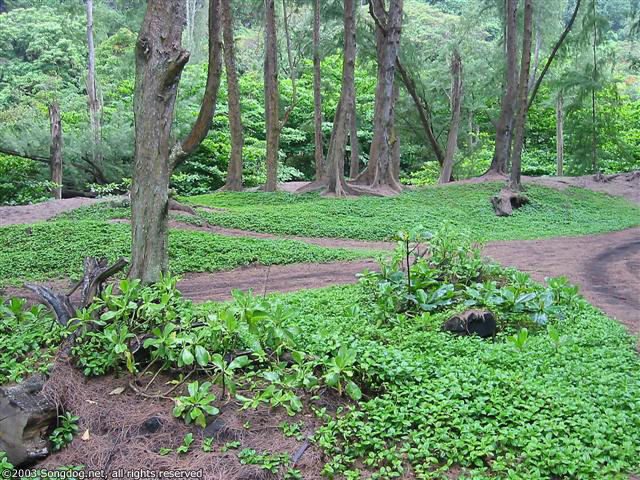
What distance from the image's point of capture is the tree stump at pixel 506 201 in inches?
706

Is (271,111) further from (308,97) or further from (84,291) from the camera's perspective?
(84,291)

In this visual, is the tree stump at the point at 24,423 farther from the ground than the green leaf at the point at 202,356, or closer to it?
closer to it

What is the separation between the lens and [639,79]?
38.5 metres

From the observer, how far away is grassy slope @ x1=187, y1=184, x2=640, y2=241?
49.3 ft

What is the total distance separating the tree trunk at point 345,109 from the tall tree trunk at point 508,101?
20.2ft

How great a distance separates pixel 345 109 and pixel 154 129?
42.3ft

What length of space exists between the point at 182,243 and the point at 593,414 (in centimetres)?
905

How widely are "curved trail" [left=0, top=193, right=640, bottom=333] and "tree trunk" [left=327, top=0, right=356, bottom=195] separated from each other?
17.0 ft

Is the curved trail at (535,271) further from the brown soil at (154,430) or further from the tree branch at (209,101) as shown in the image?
the brown soil at (154,430)

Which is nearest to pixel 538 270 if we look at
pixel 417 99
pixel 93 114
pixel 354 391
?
pixel 354 391

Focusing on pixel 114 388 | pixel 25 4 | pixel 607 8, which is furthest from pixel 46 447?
pixel 607 8

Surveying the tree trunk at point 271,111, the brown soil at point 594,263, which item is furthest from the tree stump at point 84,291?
the tree trunk at point 271,111

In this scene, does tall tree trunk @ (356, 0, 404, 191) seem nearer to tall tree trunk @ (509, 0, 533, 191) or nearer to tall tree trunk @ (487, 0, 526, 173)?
tall tree trunk @ (509, 0, 533, 191)

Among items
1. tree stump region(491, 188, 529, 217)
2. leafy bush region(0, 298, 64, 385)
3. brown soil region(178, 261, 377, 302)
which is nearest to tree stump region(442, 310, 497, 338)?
brown soil region(178, 261, 377, 302)
